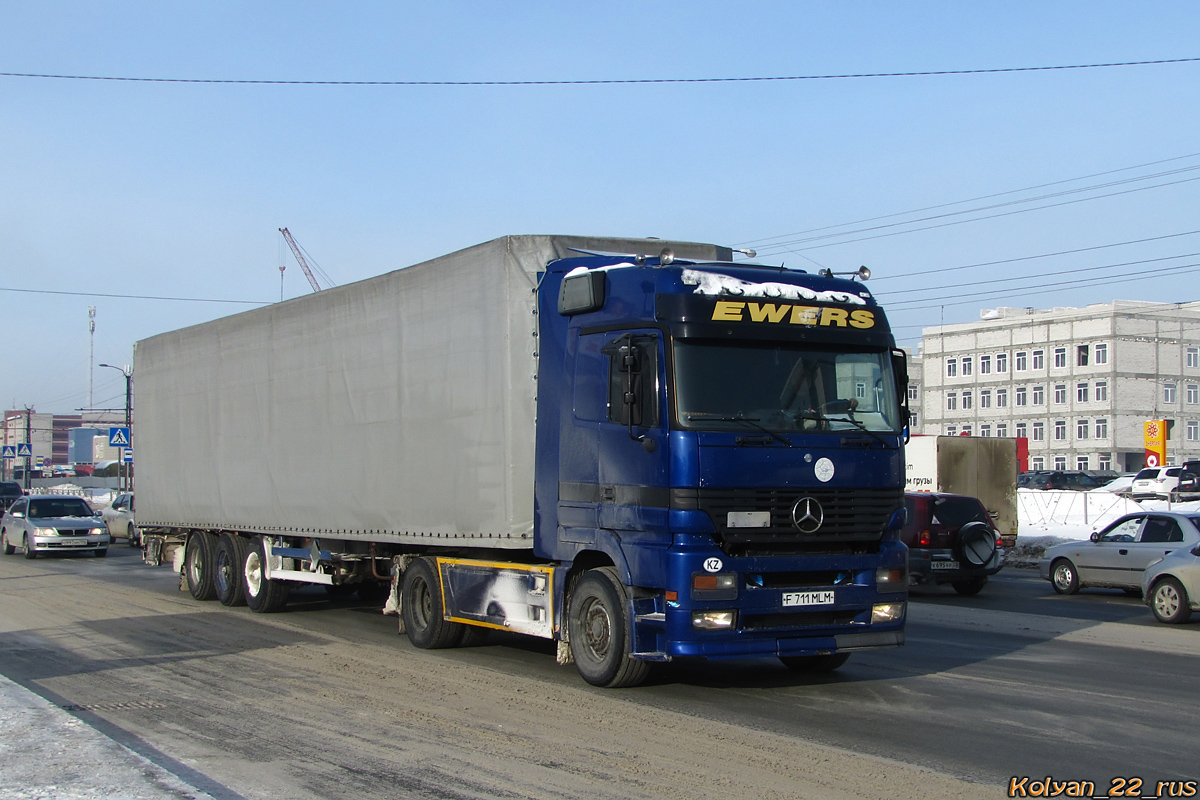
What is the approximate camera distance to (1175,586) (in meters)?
14.5

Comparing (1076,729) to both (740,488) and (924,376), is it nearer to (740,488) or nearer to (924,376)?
(740,488)

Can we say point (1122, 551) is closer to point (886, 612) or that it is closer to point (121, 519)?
point (886, 612)

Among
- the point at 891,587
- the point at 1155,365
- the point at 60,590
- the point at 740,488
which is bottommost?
the point at 60,590

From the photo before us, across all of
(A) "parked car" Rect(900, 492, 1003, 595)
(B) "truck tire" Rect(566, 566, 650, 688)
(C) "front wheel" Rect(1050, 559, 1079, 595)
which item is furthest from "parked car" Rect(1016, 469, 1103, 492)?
(B) "truck tire" Rect(566, 566, 650, 688)

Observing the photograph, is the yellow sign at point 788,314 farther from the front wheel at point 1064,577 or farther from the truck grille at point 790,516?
the front wheel at point 1064,577

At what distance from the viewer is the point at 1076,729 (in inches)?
305

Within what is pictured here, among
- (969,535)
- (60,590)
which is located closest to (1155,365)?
(969,535)

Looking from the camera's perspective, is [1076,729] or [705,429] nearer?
[1076,729]

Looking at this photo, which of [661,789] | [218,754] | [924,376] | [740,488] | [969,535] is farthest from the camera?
[924,376]

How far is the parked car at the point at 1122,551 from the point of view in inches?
683

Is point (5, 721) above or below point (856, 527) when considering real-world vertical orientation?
below

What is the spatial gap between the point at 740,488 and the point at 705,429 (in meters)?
0.51

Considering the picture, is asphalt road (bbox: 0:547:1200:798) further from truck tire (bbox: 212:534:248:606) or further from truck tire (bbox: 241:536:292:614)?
truck tire (bbox: 212:534:248:606)

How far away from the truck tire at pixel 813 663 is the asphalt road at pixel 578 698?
0.12 metres
